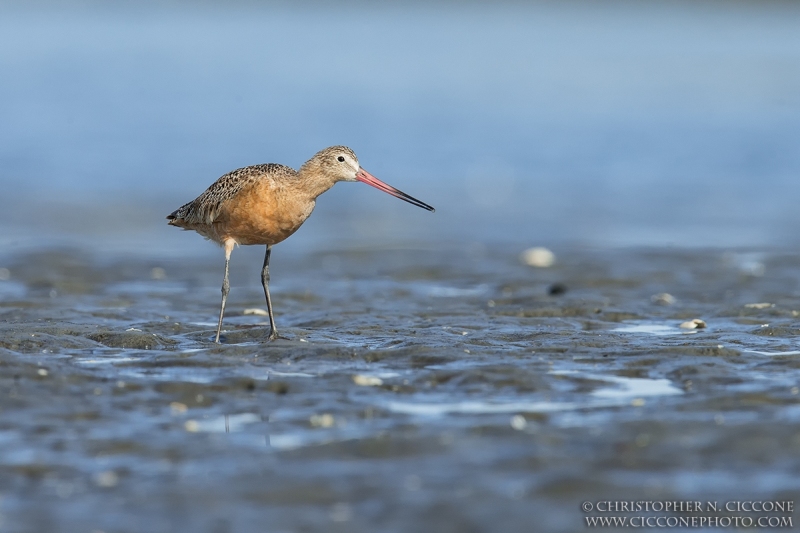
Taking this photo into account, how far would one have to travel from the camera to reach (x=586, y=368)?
6.95 metres

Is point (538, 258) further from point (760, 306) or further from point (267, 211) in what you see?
point (267, 211)

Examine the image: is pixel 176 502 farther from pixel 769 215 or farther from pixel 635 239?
pixel 769 215

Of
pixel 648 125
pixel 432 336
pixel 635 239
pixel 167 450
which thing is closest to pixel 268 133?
pixel 648 125

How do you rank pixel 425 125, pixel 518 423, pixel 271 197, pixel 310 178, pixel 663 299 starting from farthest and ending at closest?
pixel 425 125 → pixel 663 299 → pixel 310 178 → pixel 271 197 → pixel 518 423

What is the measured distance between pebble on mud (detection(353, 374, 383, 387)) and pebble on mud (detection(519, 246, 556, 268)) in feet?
19.4

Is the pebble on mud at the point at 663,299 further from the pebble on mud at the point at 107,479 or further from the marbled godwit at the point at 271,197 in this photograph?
the pebble on mud at the point at 107,479

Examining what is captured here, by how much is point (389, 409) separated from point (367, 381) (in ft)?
1.82

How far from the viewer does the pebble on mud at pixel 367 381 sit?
6.51 m

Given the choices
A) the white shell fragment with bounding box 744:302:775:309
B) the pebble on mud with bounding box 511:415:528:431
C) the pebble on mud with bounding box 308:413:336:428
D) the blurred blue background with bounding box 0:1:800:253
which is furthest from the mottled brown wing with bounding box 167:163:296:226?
the blurred blue background with bounding box 0:1:800:253

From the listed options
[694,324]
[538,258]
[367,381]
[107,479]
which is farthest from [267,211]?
[538,258]

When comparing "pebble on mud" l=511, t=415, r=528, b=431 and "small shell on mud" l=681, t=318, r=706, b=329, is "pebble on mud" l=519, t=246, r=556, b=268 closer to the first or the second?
"small shell on mud" l=681, t=318, r=706, b=329

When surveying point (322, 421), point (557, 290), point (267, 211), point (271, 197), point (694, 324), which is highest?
point (271, 197)

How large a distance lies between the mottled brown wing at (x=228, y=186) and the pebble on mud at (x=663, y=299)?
3.57 meters

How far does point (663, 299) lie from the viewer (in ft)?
32.8
